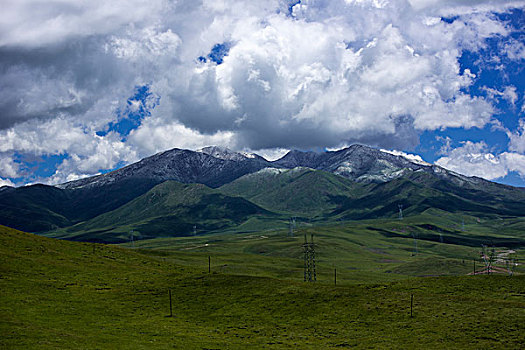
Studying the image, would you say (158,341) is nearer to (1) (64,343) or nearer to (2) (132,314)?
(1) (64,343)

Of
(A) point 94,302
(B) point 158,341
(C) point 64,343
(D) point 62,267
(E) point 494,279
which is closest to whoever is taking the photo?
(C) point 64,343

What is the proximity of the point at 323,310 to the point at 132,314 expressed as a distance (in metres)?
38.7

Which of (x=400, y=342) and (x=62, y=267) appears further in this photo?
(x=62, y=267)

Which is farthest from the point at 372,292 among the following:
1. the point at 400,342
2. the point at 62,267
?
the point at 62,267

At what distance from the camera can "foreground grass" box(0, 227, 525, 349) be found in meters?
61.4

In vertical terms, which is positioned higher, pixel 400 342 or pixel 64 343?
pixel 64 343

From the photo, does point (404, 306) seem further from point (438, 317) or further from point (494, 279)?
point (494, 279)

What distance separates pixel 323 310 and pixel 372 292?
14.3 metres

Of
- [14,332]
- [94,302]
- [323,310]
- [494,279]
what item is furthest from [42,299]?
[494,279]

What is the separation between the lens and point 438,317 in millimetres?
71938

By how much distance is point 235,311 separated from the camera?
3302 inches

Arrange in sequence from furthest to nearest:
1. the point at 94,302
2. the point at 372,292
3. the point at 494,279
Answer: the point at 494,279 → the point at 372,292 → the point at 94,302

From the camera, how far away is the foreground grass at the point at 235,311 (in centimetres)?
6144

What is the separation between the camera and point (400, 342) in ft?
208
